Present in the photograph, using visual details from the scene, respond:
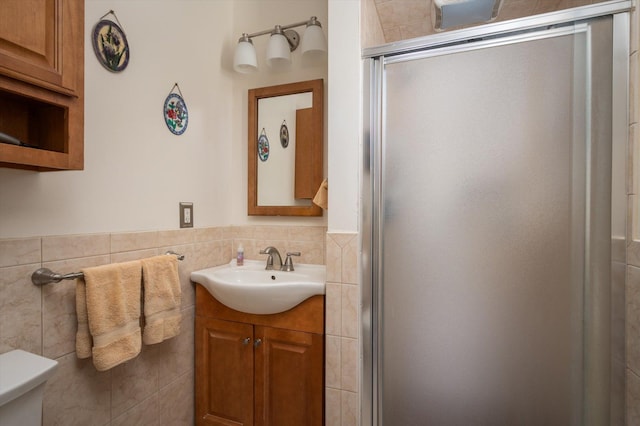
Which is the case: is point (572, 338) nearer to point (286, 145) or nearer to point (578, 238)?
point (578, 238)

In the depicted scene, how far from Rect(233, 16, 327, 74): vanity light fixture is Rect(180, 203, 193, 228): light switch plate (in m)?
0.86

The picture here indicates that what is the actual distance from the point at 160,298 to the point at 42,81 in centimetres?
88

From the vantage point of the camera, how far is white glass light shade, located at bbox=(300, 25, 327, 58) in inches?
64.9

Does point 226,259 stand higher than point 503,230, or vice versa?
point 503,230

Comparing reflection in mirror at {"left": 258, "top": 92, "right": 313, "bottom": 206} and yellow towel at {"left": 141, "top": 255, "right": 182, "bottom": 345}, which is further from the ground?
reflection in mirror at {"left": 258, "top": 92, "right": 313, "bottom": 206}

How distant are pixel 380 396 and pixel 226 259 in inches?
45.2

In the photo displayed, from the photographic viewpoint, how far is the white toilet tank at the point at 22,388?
73 centimetres

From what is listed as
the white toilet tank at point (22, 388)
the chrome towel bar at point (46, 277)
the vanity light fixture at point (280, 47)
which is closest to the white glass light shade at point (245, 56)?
the vanity light fixture at point (280, 47)

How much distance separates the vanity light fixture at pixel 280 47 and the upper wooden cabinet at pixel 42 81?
0.93m

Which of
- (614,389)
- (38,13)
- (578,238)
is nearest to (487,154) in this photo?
(578,238)

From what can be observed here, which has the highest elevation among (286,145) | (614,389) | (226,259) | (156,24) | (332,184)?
(156,24)

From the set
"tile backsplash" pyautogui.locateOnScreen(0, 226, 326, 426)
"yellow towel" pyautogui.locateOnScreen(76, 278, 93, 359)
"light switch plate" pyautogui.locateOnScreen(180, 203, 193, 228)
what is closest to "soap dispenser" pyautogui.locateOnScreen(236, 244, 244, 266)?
"tile backsplash" pyautogui.locateOnScreen(0, 226, 326, 426)

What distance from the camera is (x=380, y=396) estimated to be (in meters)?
1.23

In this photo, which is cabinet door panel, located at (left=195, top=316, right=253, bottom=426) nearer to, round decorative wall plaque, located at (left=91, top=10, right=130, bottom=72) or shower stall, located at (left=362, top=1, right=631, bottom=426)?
shower stall, located at (left=362, top=1, right=631, bottom=426)
